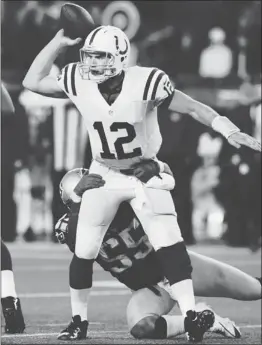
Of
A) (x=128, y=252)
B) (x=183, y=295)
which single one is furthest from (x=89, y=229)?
(x=128, y=252)

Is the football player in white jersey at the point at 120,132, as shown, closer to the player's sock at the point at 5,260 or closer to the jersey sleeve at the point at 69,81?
the jersey sleeve at the point at 69,81

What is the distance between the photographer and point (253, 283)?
545 centimetres

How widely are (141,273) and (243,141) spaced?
82 centimetres

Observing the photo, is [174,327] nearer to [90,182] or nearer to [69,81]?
[90,182]

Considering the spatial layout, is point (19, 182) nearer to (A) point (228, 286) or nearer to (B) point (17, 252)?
(B) point (17, 252)

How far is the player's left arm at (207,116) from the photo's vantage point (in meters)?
4.61

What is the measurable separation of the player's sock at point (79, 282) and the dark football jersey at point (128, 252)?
201 mm

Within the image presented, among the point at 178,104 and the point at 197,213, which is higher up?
the point at 178,104

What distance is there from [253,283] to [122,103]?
1287mm

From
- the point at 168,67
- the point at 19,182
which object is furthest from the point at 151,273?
the point at 19,182

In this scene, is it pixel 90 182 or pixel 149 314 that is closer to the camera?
pixel 90 182

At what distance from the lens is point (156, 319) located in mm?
5098

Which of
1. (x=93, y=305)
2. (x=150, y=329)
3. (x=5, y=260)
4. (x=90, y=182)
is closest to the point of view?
(x=90, y=182)

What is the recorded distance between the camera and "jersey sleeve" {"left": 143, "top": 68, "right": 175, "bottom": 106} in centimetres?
454
